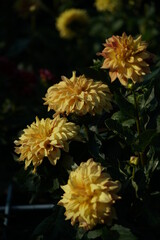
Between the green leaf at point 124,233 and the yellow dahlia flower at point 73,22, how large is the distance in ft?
A: 6.33

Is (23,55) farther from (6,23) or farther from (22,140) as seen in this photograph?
(22,140)

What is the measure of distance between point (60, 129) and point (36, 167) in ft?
0.44

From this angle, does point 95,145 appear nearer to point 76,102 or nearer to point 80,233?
point 76,102

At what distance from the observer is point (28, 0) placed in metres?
3.29

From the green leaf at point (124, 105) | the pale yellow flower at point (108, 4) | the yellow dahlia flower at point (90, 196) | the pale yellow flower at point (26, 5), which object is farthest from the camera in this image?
the pale yellow flower at point (26, 5)

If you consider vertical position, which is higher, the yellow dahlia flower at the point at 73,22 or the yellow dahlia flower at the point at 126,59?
the yellow dahlia flower at the point at 73,22

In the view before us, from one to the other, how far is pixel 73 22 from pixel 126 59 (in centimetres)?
176

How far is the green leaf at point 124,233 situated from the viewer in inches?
47.0

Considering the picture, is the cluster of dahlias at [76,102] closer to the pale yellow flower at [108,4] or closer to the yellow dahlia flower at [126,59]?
the yellow dahlia flower at [126,59]

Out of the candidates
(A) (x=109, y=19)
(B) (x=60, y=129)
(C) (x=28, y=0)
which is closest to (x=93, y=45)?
(A) (x=109, y=19)

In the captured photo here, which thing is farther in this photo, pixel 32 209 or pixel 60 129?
pixel 32 209

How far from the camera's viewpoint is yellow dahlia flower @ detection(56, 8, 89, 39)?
2.97 m

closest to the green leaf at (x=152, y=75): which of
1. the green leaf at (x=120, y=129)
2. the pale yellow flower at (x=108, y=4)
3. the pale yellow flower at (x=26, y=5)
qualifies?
the green leaf at (x=120, y=129)

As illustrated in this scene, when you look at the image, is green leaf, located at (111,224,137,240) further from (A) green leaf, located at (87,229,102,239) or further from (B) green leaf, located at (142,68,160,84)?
(B) green leaf, located at (142,68,160,84)
